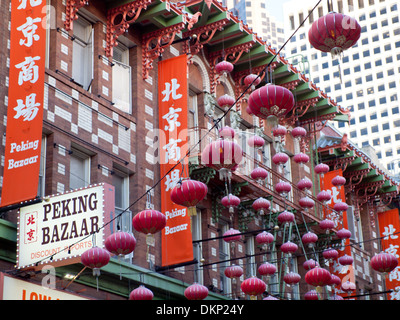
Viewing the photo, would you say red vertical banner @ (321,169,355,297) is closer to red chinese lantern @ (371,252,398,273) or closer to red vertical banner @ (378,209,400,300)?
red vertical banner @ (378,209,400,300)

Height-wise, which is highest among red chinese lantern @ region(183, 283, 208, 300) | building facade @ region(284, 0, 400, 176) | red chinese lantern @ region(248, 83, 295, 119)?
building facade @ region(284, 0, 400, 176)

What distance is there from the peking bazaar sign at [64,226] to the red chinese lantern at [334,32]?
6.29 m

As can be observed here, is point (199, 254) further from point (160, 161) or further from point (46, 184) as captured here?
point (46, 184)

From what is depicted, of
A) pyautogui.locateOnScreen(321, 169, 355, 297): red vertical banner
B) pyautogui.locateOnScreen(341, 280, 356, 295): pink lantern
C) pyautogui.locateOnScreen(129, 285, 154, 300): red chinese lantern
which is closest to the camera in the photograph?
pyautogui.locateOnScreen(129, 285, 154, 300): red chinese lantern

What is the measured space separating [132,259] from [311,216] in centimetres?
1178

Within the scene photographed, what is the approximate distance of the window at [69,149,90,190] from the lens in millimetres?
23842

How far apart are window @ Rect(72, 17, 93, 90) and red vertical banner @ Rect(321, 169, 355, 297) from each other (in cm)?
1625

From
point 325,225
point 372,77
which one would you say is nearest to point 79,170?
point 325,225

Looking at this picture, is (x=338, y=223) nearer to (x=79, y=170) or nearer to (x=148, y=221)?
(x=79, y=170)

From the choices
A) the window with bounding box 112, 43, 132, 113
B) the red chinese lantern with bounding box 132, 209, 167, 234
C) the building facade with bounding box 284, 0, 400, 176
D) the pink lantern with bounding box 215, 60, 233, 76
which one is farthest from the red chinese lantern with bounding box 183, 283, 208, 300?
the building facade with bounding box 284, 0, 400, 176

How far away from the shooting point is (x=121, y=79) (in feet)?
89.0
